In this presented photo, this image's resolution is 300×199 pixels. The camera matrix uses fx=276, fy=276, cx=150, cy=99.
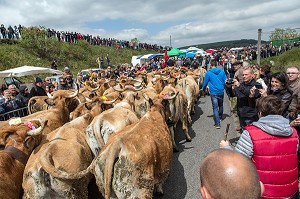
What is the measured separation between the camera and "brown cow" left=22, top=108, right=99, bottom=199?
378cm

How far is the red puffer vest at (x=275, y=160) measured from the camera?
3.08m

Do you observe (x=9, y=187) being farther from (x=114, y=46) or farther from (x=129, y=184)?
(x=114, y=46)

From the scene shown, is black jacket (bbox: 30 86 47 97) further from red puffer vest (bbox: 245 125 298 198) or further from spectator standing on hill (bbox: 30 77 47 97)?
red puffer vest (bbox: 245 125 298 198)

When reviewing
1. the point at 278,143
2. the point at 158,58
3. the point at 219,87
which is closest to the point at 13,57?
the point at 158,58

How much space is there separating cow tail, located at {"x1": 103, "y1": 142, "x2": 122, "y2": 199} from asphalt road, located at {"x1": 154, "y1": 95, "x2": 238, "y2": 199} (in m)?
1.63

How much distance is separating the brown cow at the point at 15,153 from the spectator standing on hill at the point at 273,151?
2.95 metres

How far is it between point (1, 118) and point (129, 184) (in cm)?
565

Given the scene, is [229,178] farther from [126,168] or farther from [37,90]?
[37,90]

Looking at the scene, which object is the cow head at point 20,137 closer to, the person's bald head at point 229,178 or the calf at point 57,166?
the calf at point 57,166

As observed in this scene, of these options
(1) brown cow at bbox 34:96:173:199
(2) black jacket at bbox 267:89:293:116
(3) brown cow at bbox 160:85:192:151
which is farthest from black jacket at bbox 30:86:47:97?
(2) black jacket at bbox 267:89:293:116

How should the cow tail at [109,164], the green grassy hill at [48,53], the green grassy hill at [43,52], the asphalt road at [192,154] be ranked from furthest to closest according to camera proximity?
the green grassy hill at [43,52]
the green grassy hill at [48,53]
the asphalt road at [192,154]
the cow tail at [109,164]

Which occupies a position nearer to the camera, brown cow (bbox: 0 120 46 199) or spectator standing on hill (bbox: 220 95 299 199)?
spectator standing on hill (bbox: 220 95 299 199)

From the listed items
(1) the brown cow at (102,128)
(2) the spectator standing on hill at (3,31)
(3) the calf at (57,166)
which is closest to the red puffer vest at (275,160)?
(3) the calf at (57,166)

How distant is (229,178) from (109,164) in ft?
8.01
